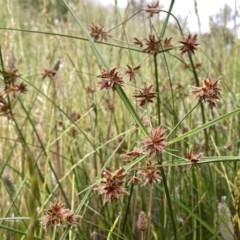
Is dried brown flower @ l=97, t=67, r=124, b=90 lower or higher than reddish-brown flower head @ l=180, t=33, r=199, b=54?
lower

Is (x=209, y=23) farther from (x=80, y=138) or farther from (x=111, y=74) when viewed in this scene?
(x=111, y=74)

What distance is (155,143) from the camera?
21.3 inches

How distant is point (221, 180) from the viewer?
1.33 metres

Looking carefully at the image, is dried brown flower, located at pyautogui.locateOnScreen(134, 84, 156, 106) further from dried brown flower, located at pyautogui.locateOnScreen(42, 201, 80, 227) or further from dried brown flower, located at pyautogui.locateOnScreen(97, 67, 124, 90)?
dried brown flower, located at pyautogui.locateOnScreen(42, 201, 80, 227)

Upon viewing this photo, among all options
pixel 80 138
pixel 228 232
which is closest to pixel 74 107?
pixel 80 138

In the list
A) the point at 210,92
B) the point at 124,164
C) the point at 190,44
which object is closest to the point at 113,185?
the point at 210,92

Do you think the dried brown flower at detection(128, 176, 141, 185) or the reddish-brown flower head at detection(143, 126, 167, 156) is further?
the dried brown flower at detection(128, 176, 141, 185)

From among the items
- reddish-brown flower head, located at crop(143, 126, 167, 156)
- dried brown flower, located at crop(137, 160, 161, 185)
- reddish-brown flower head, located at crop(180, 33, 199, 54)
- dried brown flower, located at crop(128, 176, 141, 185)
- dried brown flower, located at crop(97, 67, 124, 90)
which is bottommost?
dried brown flower, located at crop(128, 176, 141, 185)

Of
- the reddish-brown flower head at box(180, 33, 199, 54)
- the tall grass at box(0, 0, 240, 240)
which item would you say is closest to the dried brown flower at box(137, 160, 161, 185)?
the tall grass at box(0, 0, 240, 240)

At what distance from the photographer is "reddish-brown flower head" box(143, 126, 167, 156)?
537 millimetres

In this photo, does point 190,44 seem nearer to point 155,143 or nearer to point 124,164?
point 155,143

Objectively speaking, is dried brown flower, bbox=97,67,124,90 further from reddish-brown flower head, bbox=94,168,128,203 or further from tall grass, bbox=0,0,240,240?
A: reddish-brown flower head, bbox=94,168,128,203

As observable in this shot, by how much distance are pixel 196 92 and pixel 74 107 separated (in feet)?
4.67

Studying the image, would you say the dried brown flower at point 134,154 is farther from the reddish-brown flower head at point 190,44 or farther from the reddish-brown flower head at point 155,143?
the reddish-brown flower head at point 190,44
